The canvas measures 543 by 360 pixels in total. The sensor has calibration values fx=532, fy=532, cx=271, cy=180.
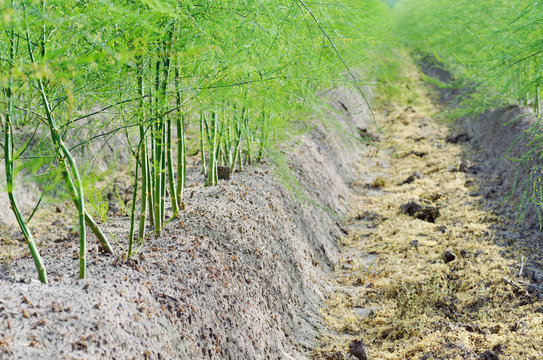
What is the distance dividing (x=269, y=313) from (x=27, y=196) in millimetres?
2639

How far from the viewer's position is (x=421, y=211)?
16.3 feet

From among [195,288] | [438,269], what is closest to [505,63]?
[438,269]

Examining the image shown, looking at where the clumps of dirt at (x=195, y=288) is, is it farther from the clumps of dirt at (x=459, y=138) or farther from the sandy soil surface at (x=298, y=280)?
the clumps of dirt at (x=459, y=138)

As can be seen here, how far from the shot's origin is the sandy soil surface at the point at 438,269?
9.28 feet

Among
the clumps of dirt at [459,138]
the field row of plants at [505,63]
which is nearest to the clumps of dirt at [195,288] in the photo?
the field row of plants at [505,63]

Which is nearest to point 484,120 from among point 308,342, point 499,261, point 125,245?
point 499,261

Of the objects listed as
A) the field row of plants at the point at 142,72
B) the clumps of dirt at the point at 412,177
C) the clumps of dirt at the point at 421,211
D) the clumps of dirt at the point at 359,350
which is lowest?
the clumps of dirt at the point at 359,350

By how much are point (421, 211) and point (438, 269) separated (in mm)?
A: 1266

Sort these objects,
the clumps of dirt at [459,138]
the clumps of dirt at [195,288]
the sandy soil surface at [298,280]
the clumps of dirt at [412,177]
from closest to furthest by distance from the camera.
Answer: the clumps of dirt at [195,288], the sandy soil surface at [298,280], the clumps of dirt at [412,177], the clumps of dirt at [459,138]

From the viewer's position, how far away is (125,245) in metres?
2.68

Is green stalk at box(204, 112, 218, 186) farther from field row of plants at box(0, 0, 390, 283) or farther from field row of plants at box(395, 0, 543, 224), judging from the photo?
field row of plants at box(395, 0, 543, 224)

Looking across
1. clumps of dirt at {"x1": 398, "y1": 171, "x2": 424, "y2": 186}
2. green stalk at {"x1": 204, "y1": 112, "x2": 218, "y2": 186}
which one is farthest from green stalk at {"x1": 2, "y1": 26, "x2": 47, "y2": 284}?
clumps of dirt at {"x1": 398, "y1": 171, "x2": 424, "y2": 186}

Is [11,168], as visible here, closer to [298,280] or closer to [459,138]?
[298,280]

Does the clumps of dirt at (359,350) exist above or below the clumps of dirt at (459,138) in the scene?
below
